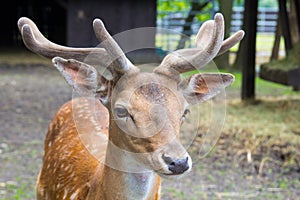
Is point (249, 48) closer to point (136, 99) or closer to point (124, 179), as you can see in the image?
point (124, 179)

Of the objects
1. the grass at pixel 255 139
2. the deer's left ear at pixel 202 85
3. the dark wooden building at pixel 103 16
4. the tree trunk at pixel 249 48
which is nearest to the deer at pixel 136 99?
the deer's left ear at pixel 202 85

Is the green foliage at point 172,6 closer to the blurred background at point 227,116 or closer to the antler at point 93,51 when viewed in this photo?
the blurred background at point 227,116

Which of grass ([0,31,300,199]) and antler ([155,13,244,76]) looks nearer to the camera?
antler ([155,13,244,76])

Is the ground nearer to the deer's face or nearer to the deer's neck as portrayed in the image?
the deer's neck

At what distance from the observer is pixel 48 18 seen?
63.6ft

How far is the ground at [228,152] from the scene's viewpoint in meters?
5.46

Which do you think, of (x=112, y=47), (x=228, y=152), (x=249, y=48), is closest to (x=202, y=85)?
(x=112, y=47)

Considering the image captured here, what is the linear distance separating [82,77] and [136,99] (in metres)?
0.32

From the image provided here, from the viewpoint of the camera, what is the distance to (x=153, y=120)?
2.72m

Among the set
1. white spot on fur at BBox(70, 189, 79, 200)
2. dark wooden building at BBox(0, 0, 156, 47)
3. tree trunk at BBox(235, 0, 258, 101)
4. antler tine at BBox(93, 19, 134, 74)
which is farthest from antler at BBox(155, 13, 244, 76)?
dark wooden building at BBox(0, 0, 156, 47)

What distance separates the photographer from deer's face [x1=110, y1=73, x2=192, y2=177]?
2.64 metres

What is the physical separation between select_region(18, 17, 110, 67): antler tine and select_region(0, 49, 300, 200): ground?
2280mm

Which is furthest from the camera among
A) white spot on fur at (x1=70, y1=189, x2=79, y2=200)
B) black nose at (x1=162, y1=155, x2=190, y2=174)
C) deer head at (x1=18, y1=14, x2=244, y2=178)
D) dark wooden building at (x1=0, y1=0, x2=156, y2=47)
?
dark wooden building at (x1=0, y1=0, x2=156, y2=47)

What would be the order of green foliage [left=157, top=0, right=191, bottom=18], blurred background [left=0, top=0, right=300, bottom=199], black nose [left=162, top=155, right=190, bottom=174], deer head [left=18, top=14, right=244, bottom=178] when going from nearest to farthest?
black nose [left=162, top=155, right=190, bottom=174], deer head [left=18, top=14, right=244, bottom=178], blurred background [left=0, top=0, right=300, bottom=199], green foliage [left=157, top=0, right=191, bottom=18]
